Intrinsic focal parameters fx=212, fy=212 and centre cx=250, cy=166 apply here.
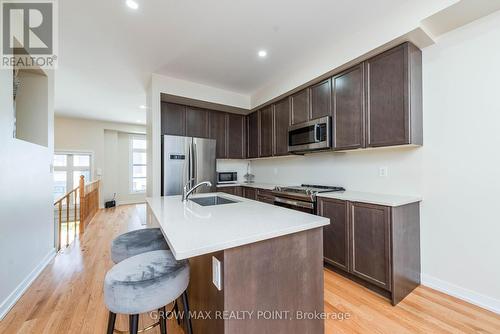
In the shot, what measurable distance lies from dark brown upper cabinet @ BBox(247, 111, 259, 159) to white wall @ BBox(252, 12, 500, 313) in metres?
2.38

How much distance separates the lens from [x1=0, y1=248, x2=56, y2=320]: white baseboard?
178cm

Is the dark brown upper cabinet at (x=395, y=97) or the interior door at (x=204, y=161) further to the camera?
the interior door at (x=204, y=161)

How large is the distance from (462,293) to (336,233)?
1.14m

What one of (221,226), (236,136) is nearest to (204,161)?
(236,136)

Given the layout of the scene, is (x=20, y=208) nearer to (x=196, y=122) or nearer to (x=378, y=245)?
(x=196, y=122)

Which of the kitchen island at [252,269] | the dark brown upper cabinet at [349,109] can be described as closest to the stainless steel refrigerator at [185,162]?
the kitchen island at [252,269]

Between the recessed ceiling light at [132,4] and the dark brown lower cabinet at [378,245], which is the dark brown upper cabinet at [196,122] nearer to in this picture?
the recessed ceiling light at [132,4]

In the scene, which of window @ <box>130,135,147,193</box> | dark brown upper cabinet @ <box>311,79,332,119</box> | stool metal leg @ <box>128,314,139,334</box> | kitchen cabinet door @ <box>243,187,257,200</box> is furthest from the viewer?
window @ <box>130,135,147,193</box>

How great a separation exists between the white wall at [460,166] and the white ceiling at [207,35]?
1.73 ft

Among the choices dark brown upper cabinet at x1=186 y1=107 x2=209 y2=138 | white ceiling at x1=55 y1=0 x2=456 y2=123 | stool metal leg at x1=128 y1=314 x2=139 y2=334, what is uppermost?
white ceiling at x1=55 y1=0 x2=456 y2=123

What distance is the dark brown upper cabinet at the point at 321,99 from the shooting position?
271 centimetres

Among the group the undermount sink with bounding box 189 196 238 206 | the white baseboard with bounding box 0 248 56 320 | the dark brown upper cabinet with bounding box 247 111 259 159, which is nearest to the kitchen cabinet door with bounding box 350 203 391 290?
the undermount sink with bounding box 189 196 238 206

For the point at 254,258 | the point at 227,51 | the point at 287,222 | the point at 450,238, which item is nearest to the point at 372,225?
the point at 450,238

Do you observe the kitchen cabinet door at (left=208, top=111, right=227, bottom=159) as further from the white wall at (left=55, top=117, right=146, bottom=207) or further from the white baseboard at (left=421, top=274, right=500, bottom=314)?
the white wall at (left=55, top=117, right=146, bottom=207)
